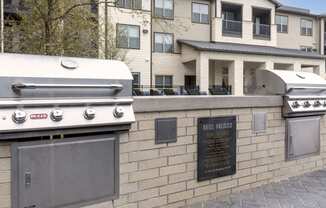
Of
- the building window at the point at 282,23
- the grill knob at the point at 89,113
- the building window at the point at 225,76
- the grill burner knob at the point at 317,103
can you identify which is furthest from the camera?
the building window at the point at 282,23

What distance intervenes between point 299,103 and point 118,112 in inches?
128

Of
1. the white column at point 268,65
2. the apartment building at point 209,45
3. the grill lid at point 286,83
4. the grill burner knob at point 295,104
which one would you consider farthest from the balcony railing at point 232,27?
the grill burner knob at point 295,104

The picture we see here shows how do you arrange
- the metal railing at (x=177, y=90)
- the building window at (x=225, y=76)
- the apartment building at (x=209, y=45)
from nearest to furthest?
the metal railing at (x=177, y=90) < the apartment building at (x=209, y=45) < the building window at (x=225, y=76)

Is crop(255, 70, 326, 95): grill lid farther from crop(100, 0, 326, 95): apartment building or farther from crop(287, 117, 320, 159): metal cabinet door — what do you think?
crop(100, 0, 326, 95): apartment building

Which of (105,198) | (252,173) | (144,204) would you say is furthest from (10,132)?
(252,173)

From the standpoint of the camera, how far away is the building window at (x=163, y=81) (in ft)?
80.7

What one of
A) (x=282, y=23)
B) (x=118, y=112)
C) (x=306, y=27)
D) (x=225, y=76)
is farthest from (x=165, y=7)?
(x=118, y=112)

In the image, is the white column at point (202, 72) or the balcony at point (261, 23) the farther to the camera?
the balcony at point (261, 23)

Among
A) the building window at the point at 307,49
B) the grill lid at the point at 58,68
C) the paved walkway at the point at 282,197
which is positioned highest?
the building window at the point at 307,49

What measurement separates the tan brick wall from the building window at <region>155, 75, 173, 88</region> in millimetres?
19080

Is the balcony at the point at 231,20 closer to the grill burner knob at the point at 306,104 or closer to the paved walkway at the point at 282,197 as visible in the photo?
the grill burner knob at the point at 306,104

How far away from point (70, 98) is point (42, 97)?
264 millimetres

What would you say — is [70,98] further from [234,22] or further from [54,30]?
[234,22]

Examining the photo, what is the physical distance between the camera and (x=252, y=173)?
17.0ft
